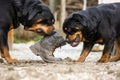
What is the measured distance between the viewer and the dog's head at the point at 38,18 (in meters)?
7.48

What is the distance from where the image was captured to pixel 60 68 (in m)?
6.25

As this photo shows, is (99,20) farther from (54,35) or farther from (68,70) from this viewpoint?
(68,70)

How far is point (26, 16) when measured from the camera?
7.57 m

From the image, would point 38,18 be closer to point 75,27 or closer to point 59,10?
point 75,27

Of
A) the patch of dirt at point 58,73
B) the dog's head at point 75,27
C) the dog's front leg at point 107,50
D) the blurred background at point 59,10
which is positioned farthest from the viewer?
the blurred background at point 59,10

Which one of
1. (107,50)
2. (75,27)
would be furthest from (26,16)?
(107,50)

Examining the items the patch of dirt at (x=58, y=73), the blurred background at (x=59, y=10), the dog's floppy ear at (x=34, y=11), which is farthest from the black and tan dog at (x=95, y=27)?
the blurred background at (x=59, y=10)

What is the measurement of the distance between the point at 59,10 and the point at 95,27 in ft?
35.9

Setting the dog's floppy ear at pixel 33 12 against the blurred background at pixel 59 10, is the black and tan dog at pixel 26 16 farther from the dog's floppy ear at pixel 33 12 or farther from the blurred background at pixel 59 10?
the blurred background at pixel 59 10

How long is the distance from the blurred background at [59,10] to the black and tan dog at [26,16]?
8.78m

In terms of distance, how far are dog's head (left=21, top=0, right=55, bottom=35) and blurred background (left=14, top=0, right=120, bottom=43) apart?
8801 millimetres

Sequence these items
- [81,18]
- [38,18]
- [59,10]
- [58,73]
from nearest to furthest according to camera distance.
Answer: [58,73] < [38,18] < [81,18] < [59,10]

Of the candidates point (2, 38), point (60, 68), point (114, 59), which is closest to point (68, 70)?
point (60, 68)

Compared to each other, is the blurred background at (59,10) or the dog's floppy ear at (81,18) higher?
the dog's floppy ear at (81,18)
